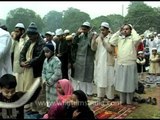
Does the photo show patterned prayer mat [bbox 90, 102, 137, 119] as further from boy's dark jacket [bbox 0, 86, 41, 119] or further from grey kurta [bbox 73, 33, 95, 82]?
boy's dark jacket [bbox 0, 86, 41, 119]

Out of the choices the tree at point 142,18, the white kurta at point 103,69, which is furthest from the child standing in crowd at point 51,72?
the tree at point 142,18

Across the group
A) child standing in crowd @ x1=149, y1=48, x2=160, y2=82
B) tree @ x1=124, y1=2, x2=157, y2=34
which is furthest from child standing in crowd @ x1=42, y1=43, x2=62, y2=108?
tree @ x1=124, y1=2, x2=157, y2=34

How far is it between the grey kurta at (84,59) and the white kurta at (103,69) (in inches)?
12.3

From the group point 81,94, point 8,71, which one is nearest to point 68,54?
point 8,71

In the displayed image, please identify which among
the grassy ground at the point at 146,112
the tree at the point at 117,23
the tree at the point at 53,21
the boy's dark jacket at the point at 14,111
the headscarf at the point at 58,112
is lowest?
the grassy ground at the point at 146,112

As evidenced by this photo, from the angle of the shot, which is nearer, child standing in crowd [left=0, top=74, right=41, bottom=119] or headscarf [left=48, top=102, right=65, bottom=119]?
child standing in crowd [left=0, top=74, right=41, bottom=119]

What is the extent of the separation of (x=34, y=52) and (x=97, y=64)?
5.17 feet

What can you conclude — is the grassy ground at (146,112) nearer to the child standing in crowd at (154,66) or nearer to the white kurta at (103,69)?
the white kurta at (103,69)

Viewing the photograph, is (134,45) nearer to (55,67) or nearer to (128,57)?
(128,57)

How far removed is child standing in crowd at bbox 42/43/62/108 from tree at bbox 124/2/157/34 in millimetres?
32051

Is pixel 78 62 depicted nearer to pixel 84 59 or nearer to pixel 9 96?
pixel 84 59

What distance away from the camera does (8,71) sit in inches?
199

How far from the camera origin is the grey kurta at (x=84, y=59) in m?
7.84

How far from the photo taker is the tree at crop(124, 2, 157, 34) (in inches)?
1547
